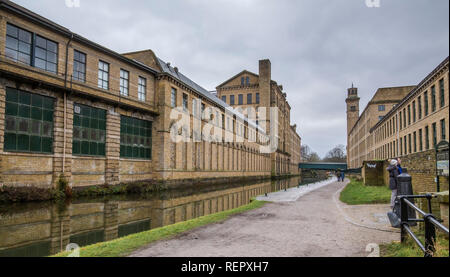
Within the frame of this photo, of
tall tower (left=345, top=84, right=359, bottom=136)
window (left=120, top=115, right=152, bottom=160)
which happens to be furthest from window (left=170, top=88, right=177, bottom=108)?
tall tower (left=345, top=84, right=359, bottom=136)

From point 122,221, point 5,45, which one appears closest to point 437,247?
point 122,221

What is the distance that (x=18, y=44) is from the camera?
58.1 feet

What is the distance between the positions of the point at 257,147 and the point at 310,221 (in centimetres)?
5786

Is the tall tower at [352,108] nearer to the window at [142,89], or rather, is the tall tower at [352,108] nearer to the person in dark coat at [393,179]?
the window at [142,89]

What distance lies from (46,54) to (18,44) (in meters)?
1.79

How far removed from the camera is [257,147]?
6694 centimetres

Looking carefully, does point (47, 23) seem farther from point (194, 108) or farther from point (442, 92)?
point (442, 92)

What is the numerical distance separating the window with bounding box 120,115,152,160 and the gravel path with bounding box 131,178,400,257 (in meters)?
18.1

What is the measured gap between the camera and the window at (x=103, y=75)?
23812 mm


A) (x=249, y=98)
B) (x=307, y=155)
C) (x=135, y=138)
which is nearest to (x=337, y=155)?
(x=307, y=155)

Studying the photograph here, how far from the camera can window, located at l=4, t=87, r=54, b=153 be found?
16.9 meters

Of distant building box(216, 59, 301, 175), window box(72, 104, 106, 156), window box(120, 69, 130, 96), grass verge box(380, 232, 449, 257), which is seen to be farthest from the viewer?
distant building box(216, 59, 301, 175)

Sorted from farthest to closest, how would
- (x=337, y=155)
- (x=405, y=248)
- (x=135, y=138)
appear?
1. (x=337, y=155)
2. (x=135, y=138)
3. (x=405, y=248)

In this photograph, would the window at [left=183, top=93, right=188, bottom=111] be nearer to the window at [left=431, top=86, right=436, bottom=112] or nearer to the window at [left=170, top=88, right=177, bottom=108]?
the window at [left=170, top=88, right=177, bottom=108]
